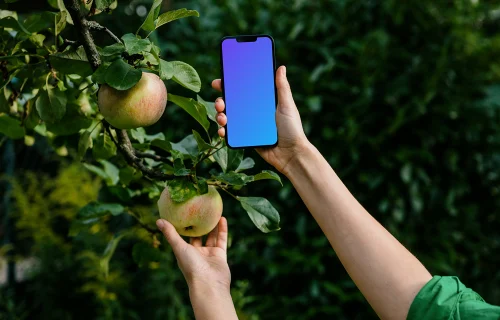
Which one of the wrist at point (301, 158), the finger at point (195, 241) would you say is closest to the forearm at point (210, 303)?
the finger at point (195, 241)

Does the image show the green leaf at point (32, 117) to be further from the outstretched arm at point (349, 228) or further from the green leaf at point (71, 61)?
the outstretched arm at point (349, 228)

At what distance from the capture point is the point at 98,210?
1012mm

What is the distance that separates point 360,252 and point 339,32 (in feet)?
4.82

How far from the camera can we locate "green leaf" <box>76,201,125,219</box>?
996 millimetres

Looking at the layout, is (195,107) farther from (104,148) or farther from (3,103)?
(3,103)

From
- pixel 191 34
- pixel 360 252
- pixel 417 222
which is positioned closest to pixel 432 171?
pixel 417 222

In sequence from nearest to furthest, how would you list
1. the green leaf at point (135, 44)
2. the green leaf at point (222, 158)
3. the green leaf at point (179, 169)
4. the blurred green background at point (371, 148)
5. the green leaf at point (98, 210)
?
the green leaf at point (135, 44)
the green leaf at point (179, 169)
the green leaf at point (222, 158)
the green leaf at point (98, 210)
the blurred green background at point (371, 148)

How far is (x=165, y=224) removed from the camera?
841 millimetres

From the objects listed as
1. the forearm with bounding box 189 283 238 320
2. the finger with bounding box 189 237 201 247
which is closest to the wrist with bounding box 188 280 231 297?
the forearm with bounding box 189 283 238 320

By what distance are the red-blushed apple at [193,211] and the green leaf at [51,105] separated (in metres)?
0.20

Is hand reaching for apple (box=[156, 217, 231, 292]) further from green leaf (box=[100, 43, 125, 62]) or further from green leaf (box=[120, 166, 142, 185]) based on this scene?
green leaf (box=[100, 43, 125, 62])

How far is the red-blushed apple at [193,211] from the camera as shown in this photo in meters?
0.82

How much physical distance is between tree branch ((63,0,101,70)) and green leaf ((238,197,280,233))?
0.32 meters

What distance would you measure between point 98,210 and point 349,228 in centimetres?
48
